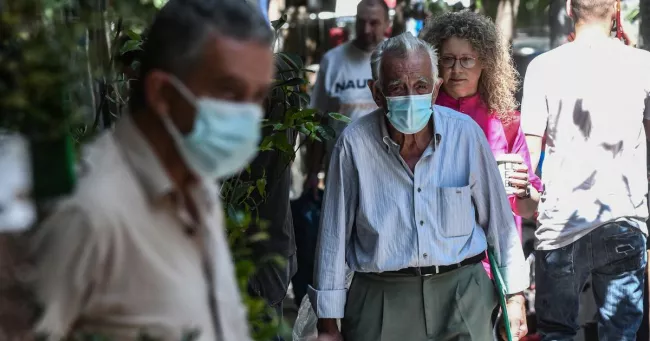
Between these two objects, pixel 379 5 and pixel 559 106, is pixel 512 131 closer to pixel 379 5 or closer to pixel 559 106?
pixel 559 106

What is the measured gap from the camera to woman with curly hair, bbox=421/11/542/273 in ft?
18.9

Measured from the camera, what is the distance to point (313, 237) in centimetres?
741

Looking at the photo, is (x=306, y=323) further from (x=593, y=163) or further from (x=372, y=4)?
(x=372, y=4)

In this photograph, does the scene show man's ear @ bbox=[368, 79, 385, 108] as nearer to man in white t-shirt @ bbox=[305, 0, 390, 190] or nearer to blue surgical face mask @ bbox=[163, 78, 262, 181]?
blue surgical face mask @ bbox=[163, 78, 262, 181]

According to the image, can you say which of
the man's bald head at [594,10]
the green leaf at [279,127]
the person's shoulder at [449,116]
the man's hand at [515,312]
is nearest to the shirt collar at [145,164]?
the green leaf at [279,127]

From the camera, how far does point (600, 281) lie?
Result: 244 inches

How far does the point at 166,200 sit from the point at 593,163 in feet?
13.5

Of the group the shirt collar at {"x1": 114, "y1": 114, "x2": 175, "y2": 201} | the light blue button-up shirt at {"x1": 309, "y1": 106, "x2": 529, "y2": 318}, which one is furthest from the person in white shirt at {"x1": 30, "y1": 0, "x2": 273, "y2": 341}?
the light blue button-up shirt at {"x1": 309, "y1": 106, "x2": 529, "y2": 318}

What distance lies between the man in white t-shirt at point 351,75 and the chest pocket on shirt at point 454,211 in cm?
356

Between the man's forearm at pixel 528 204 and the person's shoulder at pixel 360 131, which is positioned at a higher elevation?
the person's shoulder at pixel 360 131

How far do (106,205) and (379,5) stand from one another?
6.67 metres

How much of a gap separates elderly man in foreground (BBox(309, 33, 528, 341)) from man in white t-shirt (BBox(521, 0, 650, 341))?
4.47 ft

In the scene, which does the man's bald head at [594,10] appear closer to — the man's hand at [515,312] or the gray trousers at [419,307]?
the man's hand at [515,312]

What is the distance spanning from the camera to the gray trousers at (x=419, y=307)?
15.2 feet
